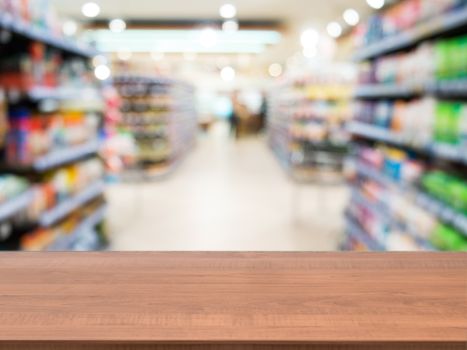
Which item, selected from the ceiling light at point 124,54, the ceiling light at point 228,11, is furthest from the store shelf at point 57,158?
the ceiling light at point 124,54

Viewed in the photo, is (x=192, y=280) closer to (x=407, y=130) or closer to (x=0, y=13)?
(x=0, y=13)

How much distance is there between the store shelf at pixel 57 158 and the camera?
3.52m

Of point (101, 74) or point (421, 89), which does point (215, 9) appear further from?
point (421, 89)

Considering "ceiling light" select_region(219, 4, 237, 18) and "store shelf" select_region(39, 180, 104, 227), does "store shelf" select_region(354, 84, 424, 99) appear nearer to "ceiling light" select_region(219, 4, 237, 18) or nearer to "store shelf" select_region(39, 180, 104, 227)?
"store shelf" select_region(39, 180, 104, 227)

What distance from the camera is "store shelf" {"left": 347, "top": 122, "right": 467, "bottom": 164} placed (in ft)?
9.56

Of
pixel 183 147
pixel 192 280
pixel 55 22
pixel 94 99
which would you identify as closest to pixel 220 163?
pixel 183 147

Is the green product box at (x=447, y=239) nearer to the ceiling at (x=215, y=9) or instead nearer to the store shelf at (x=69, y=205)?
the store shelf at (x=69, y=205)

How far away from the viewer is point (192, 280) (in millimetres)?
1173

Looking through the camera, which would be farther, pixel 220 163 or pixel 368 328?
pixel 220 163

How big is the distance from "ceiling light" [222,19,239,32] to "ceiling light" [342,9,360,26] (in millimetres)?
2798

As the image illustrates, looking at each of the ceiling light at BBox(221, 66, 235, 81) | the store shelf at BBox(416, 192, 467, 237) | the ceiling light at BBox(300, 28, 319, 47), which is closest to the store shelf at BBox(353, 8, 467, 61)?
the store shelf at BBox(416, 192, 467, 237)

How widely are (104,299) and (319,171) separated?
8.89 m

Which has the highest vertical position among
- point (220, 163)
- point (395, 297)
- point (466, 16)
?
point (466, 16)

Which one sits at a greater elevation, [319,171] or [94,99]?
[94,99]
